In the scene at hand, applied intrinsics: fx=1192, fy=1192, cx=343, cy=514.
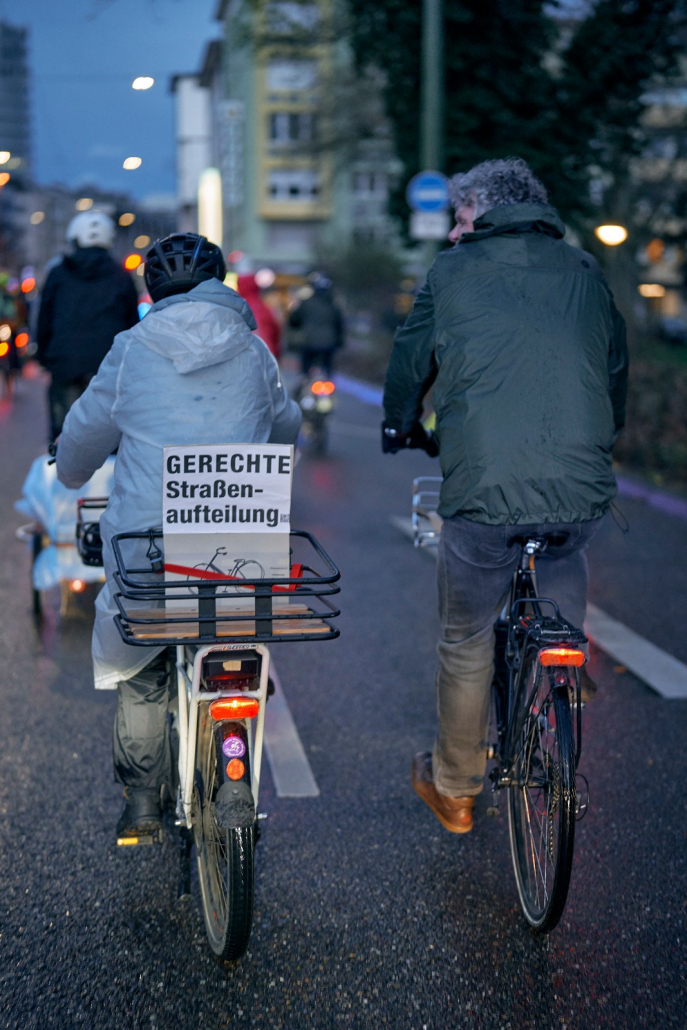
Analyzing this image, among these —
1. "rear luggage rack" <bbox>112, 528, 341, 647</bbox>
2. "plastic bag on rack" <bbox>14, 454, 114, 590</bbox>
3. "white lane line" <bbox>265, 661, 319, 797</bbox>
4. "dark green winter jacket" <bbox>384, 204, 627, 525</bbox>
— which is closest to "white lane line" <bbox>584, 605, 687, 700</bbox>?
"white lane line" <bbox>265, 661, 319, 797</bbox>

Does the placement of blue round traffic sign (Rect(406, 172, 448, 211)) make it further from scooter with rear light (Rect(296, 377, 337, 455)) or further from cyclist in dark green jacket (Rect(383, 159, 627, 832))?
cyclist in dark green jacket (Rect(383, 159, 627, 832))

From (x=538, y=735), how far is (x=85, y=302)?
4.59 meters

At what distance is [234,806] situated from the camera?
116 inches

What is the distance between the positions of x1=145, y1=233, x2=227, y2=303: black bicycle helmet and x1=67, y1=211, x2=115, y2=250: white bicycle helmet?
12.0 ft

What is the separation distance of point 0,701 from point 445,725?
2.38 meters

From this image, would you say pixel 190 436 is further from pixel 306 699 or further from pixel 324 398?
pixel 324 398

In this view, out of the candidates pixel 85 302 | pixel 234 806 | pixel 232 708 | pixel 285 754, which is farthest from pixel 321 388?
pixel 234 806

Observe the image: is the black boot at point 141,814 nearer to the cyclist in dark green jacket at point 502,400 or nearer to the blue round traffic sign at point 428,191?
the cyclist in dark green jacket at point 502,400

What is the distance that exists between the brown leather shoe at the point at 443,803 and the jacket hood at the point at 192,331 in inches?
63.4

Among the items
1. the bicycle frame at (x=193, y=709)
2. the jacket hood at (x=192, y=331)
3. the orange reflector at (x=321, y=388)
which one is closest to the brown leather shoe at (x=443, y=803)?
the bicycle frame at (x=193, y=709)

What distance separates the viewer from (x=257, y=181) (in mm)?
77750

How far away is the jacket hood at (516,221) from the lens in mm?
3520

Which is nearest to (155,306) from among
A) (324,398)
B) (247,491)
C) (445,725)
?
(247,491)

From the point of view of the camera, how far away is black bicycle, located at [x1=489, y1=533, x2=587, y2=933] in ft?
10.2
